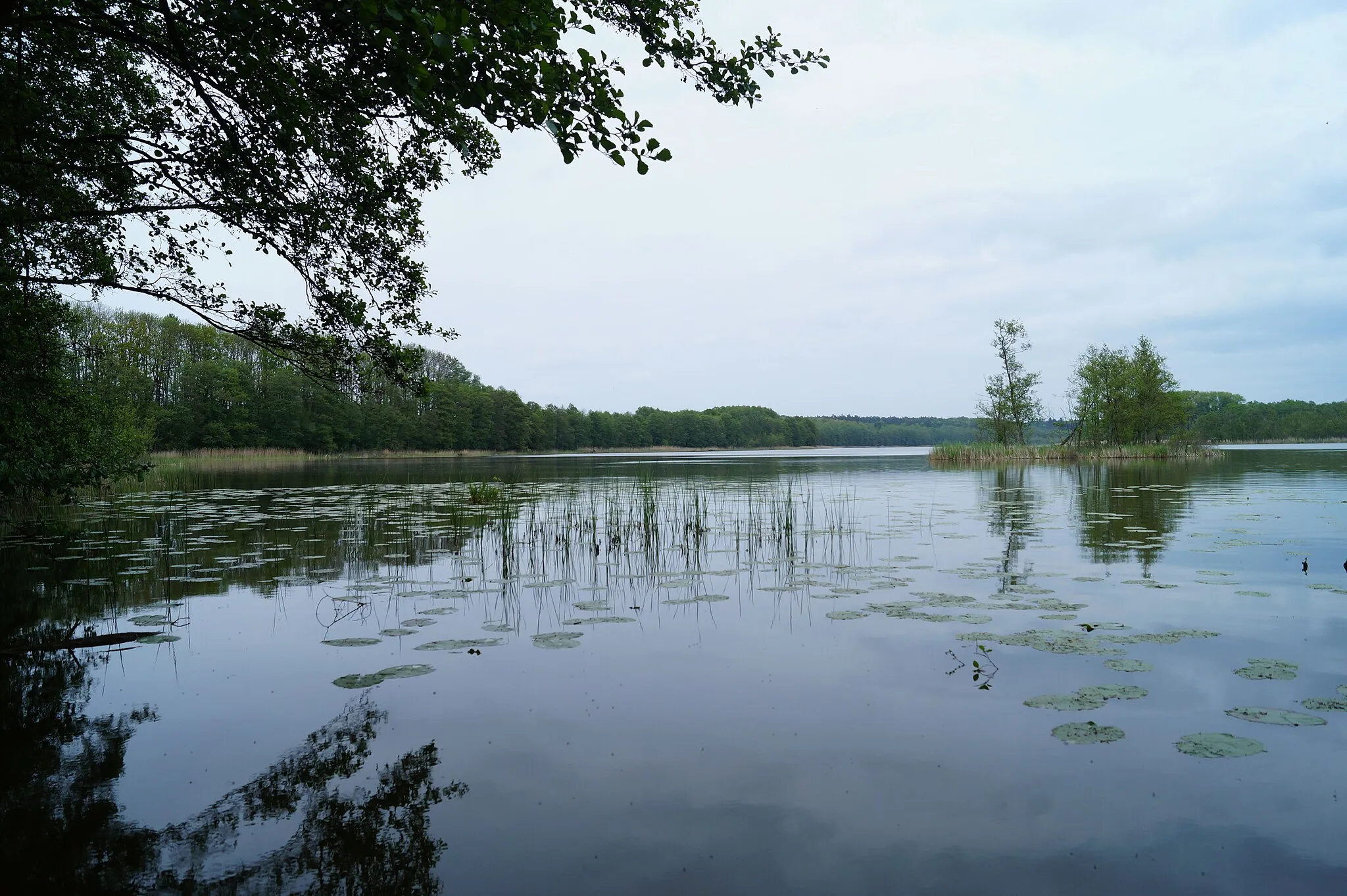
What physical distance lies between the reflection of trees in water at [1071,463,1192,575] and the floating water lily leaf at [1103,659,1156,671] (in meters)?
4.29

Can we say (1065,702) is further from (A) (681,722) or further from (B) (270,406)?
(B) (270,406)

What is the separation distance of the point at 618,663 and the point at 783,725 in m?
1.64

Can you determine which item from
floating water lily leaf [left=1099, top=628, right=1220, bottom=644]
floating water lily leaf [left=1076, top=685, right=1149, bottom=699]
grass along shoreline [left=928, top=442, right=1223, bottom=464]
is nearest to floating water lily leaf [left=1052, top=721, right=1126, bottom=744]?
floating water lily leaf [left=1076, top=685, right=1149, bottom=699]

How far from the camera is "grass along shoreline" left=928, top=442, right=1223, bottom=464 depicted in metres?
42.0

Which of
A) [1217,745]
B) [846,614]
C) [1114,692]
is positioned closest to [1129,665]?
[1114,692]

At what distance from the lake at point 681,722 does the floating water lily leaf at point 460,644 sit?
0.04 m

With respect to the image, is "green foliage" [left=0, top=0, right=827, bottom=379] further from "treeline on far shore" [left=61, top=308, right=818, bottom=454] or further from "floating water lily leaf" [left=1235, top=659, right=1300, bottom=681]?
"treeline on far shore" [left=61, top=308, right=818, bottom=454]

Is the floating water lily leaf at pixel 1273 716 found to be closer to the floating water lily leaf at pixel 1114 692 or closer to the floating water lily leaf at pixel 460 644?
the floating water lily leaf at pixel 1114 692

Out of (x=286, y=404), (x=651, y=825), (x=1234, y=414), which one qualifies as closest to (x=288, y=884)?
(x=651, y=825)

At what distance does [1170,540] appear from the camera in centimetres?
1106

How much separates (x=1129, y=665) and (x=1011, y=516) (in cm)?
1063

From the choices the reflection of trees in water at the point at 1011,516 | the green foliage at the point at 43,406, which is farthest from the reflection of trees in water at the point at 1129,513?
the green foliage at the point at 43,406

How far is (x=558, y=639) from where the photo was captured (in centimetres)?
616

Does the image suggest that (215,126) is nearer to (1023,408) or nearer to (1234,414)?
(1023,408)
